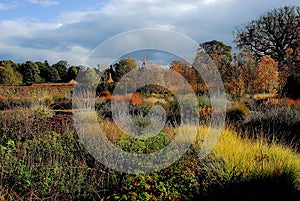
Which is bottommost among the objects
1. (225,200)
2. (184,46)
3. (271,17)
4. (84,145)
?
(225,200)

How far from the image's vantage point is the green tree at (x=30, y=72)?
34.8m

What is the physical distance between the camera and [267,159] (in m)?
4.68

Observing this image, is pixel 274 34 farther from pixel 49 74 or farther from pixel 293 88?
pixel 49 74

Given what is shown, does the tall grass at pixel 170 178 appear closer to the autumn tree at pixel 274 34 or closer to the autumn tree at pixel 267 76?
the autumn tree at pixel 267 76

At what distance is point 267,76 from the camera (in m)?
16.9

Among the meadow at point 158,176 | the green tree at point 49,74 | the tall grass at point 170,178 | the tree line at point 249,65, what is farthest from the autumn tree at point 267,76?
the green tree at point 49,74

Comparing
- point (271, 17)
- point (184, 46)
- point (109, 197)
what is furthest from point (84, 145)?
point (271, 17)

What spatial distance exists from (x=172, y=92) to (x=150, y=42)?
669cm

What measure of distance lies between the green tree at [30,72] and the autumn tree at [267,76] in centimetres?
2448

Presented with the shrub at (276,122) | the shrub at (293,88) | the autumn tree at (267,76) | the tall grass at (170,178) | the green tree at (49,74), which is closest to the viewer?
the tall grass at (170,178)

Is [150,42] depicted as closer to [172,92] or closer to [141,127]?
[141,127]

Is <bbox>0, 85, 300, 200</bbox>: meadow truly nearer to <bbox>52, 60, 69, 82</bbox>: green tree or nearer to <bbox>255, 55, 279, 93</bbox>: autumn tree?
<bbox>255, 55, 279, 93</bbox>: autumn tree

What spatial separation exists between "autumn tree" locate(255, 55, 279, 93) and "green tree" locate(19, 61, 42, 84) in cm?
2448

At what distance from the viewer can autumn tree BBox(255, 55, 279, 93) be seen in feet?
55.4
